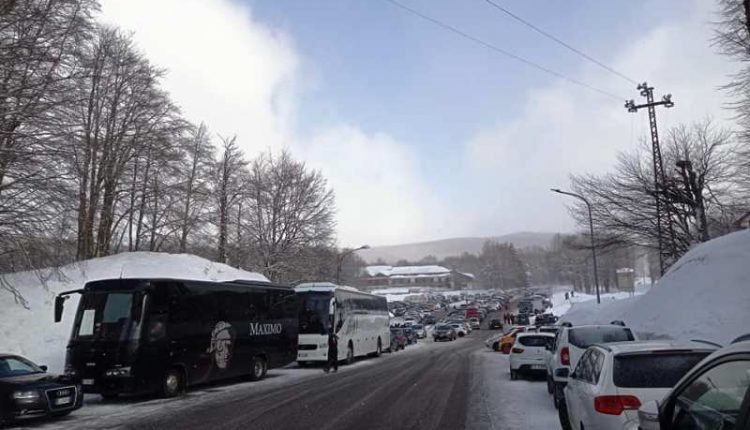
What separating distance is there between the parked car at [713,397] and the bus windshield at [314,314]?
78.5 feet

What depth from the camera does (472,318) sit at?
87.3 meters

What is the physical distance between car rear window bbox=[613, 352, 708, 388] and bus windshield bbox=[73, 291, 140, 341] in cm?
1284

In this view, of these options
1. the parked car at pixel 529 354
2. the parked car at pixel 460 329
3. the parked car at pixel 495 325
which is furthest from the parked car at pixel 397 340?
the parked car at pixel 495 325

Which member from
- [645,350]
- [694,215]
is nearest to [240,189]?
[694,215]

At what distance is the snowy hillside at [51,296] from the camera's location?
21.9 m

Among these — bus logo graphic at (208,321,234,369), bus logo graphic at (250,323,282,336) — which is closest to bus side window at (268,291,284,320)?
bus logo graphic at (250,323,282,336)

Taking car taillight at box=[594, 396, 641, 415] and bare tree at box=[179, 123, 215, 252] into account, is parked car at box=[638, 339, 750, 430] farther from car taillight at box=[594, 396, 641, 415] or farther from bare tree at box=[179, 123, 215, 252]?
bare tree at box=[179, 123, 215, 252]

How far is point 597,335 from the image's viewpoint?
499 inches

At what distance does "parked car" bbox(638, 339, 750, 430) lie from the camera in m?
3.05

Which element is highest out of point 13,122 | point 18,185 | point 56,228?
point 13,122

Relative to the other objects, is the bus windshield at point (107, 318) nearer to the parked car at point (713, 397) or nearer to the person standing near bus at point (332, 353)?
the person standing near bus at point (332, 353)

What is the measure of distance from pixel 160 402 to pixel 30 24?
49.4 feet

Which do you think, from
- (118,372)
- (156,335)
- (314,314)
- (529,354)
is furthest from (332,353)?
(118,372)

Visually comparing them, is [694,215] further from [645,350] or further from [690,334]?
[645,350]
